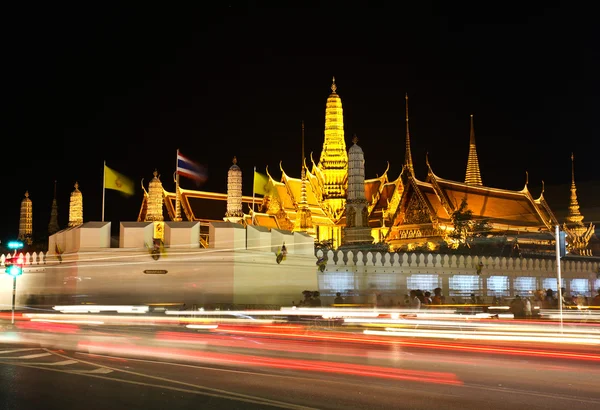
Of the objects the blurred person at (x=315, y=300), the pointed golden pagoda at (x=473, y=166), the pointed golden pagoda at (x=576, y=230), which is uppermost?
the pointed golden pagoda at (x=473, y=166)

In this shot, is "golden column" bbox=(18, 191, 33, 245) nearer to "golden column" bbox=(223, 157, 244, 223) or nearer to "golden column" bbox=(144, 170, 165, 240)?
"golden column" bbox=(144, 170, 165, 240)

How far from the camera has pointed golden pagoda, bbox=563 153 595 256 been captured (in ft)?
182

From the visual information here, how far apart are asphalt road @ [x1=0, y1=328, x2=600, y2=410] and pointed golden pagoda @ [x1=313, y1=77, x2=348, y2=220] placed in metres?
35.0

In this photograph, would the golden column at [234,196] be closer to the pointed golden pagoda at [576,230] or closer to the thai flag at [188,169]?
the thai flag at [188,169]

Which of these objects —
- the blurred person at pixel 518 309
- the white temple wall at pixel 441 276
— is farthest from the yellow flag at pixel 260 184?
the blurred person at pixel 518 309

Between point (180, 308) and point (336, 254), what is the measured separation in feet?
27.9

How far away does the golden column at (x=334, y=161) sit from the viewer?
4969cm

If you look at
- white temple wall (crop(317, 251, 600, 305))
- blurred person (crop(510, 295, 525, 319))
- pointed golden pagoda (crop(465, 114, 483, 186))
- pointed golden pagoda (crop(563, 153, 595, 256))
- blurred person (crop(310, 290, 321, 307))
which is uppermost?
pointed golden pagoda (crop(465, 114, 483, 186))

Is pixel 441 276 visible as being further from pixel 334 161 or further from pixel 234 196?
pixel 334 161

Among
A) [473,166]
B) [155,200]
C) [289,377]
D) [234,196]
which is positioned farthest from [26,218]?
[289,377]

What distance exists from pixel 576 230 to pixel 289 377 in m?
51.3

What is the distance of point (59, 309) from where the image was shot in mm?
24016

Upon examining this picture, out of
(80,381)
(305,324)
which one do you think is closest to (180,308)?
(305,324)

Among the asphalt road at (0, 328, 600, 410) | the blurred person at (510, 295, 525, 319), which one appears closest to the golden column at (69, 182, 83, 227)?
the blurred person at (510, 295, 525, 319)
